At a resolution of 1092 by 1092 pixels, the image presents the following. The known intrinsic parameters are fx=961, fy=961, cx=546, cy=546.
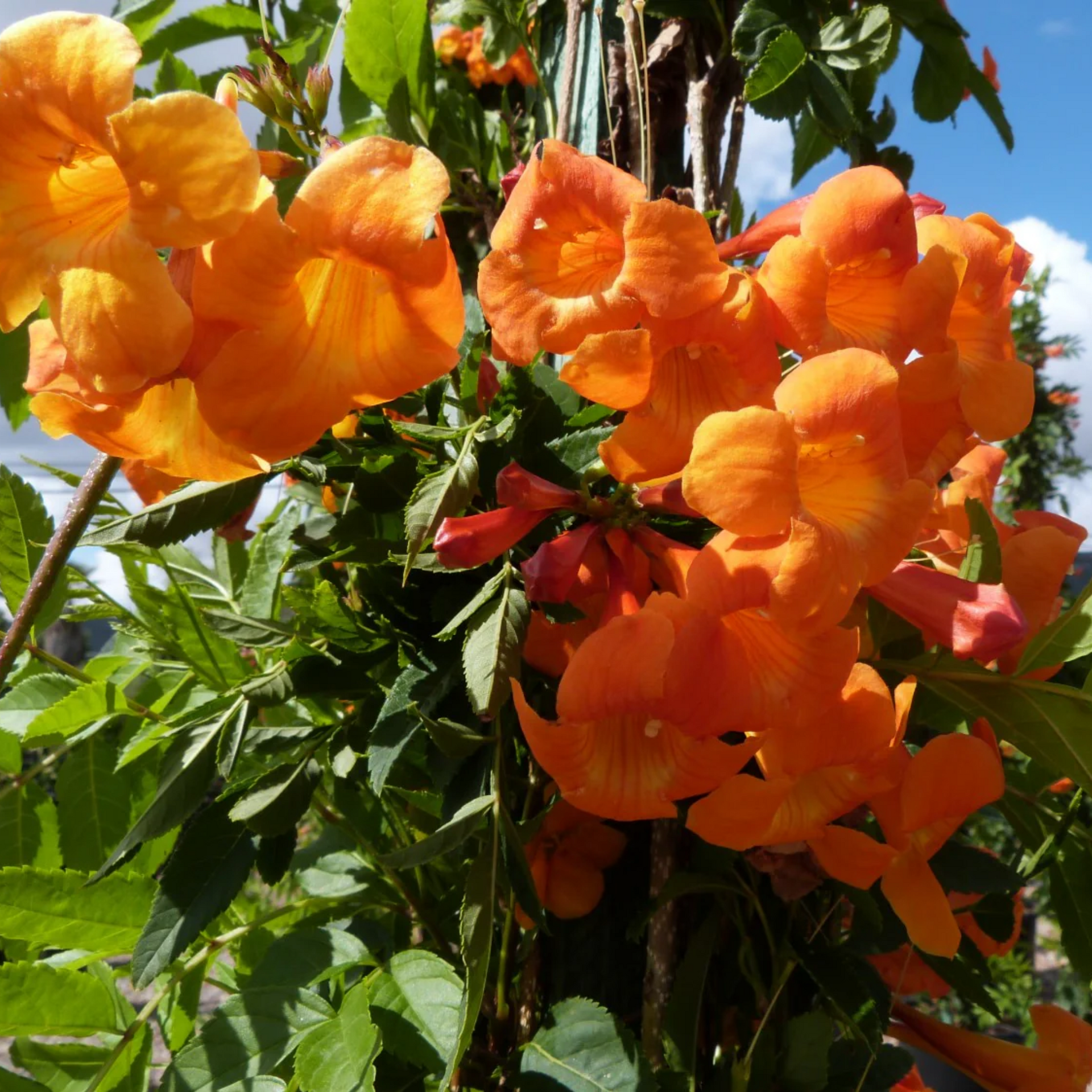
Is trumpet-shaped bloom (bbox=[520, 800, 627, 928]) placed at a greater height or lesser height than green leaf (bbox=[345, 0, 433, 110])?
lesser

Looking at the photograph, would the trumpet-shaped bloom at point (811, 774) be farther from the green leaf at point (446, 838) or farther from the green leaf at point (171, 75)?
the green leaf at point (171, 75)

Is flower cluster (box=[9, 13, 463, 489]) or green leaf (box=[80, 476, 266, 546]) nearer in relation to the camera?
flower cluster (box=[9, 13, 463, 489])

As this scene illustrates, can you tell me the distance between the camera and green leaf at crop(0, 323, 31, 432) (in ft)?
3.63

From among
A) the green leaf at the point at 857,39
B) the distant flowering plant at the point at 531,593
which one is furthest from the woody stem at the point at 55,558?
the green leaf at the point at 857,39

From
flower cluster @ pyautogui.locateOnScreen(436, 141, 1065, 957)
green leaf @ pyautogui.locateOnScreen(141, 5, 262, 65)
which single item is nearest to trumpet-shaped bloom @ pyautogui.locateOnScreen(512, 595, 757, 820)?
flower cluster @ pyautogui.locateOnScreen(436, 141, 1065, 957)

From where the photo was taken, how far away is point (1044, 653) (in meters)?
0.75

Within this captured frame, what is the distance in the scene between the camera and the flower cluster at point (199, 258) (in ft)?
1.68

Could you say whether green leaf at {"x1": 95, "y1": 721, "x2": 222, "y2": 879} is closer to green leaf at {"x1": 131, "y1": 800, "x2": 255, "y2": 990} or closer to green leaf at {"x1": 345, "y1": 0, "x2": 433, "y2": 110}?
green leaf at {"x1": 131, "y1": 800, "x2": 255, "y2": 990}

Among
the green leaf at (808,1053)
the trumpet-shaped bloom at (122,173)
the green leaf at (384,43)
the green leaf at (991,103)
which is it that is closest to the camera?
the trumpet-shaped bloom at (122,173)

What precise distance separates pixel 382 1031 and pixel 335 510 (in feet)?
1.51

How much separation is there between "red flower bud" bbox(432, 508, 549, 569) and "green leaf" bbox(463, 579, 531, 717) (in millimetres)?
32

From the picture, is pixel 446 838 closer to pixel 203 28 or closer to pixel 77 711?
pixel 77 711

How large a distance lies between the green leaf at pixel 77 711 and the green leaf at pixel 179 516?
25cm

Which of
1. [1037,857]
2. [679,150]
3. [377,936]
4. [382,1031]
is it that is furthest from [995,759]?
[679,150]
